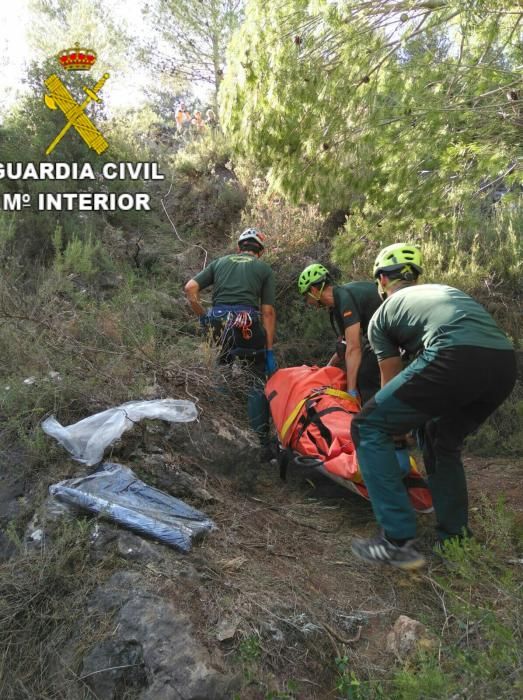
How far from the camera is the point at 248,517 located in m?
3.29

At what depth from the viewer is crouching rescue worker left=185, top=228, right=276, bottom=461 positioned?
15.5ft

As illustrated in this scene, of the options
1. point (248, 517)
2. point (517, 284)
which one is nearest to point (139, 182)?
point (517, 284)

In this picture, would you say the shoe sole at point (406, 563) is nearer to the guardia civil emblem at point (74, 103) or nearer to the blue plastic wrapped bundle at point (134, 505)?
the blue plastic wrapped bundle at point (134, 505)

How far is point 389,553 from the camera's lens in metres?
2.78

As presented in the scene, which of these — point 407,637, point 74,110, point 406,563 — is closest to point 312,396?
point 406,563

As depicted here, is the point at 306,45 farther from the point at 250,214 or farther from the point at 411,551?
the point at 411,551

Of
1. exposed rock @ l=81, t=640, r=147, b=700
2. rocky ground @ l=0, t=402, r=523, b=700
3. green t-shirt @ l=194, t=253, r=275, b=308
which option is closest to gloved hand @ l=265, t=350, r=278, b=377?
green t-shirt @ l=194, t=253, r=275, b=308

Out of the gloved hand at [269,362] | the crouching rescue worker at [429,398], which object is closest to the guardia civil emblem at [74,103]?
the gloved hand at [269,362]

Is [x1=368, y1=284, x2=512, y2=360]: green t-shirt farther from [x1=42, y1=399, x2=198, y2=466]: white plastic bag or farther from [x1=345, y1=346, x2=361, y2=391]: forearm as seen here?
[x1=42, y1=399, x2=198, y2=466]: white plastic bag

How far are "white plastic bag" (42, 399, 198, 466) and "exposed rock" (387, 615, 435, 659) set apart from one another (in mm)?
1833

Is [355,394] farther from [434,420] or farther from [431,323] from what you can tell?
[431,323]

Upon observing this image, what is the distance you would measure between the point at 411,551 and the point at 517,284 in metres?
4.09

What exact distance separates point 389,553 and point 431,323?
46.8 inches

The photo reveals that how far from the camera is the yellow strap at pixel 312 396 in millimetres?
3791
